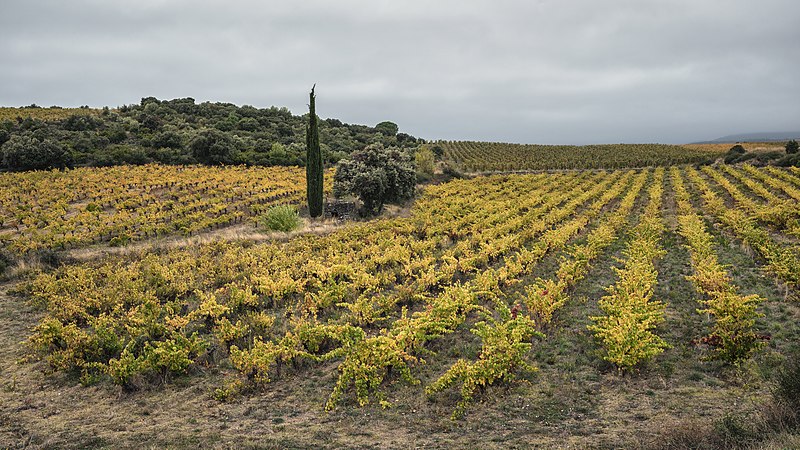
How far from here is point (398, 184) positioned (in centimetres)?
3045

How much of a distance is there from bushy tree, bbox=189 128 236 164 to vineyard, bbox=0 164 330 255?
4499mm

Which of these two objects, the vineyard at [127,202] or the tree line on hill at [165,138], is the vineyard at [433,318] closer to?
the vineyard at [127,202]

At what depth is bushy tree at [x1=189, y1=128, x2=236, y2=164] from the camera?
156 feet

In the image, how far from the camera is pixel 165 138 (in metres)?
50.9

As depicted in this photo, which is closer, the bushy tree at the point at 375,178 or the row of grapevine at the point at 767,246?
the row of grapevine at the point at 767,246

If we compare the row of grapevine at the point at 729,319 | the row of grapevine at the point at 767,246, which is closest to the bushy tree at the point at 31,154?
the row of grapevine at the point at 729,319

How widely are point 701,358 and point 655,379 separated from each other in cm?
129

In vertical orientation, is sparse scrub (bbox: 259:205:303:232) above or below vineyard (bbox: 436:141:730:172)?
below

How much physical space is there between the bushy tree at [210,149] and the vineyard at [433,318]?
24.3 metres

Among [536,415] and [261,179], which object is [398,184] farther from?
[536,415]

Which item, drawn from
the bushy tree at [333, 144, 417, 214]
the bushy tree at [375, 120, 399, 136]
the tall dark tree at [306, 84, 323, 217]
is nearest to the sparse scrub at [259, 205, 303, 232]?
the tall dark tree at [306, 84, 323, 217]

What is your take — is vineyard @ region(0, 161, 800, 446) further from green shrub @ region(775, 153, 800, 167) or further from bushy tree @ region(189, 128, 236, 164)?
green shrub @ region(775, 153, 800, 167)

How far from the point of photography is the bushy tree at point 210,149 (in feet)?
156

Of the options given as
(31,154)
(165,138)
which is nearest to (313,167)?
(31,154)
